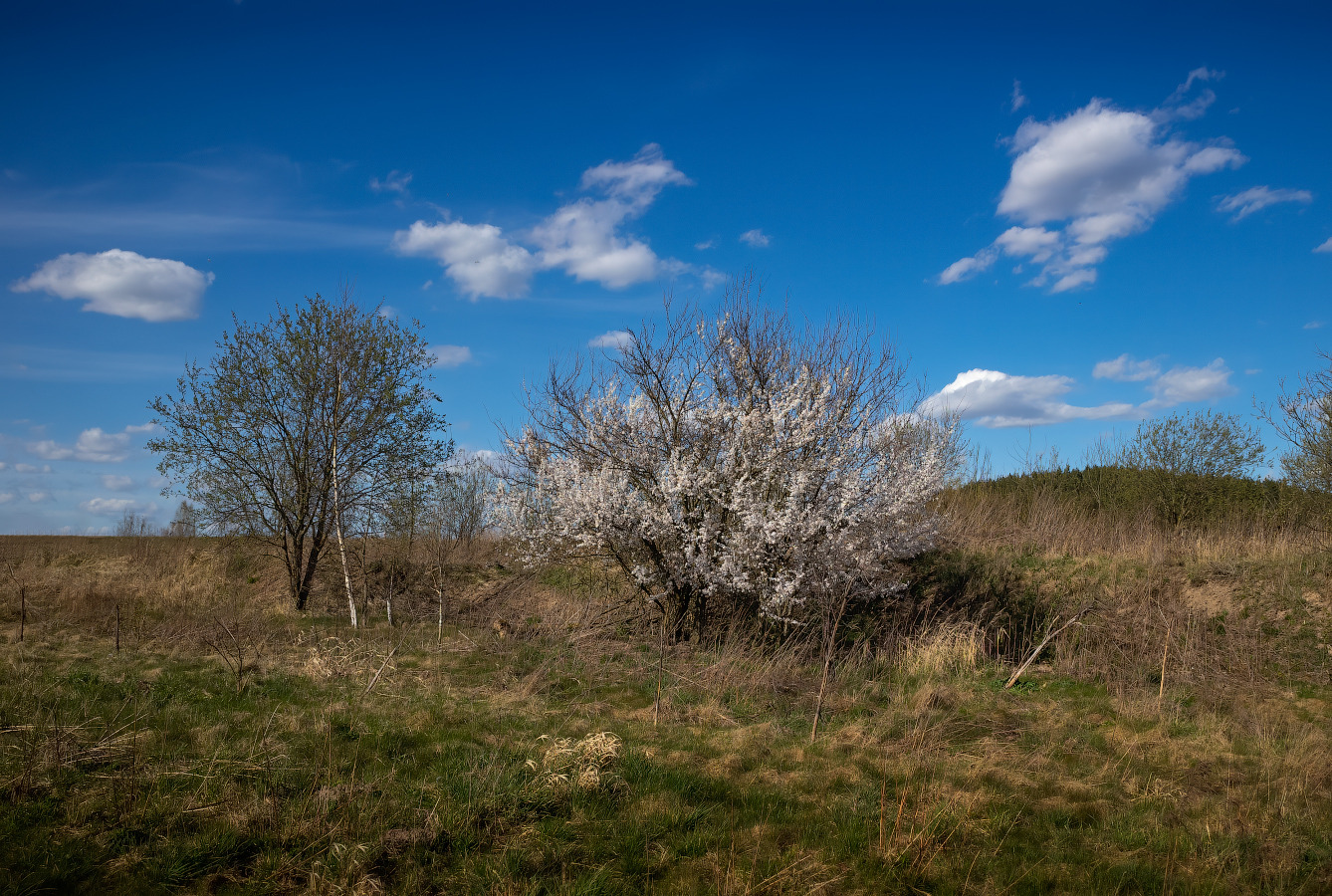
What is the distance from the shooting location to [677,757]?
5.69 meters

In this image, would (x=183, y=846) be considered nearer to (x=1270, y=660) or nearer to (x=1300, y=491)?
(x=1270, y=660)

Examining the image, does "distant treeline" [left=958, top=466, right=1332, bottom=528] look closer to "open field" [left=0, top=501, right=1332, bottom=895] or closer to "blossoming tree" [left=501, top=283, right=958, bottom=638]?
"open field" [left=0, top=501, right=1332, bottom=895]

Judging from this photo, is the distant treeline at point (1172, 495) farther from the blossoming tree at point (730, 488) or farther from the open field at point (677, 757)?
the blossoming tree at point (730, 488)

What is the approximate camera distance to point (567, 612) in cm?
1251

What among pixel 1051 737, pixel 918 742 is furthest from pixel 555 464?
pixel 1051 737

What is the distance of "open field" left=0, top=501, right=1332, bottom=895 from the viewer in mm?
3969

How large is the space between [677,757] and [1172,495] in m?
18.8

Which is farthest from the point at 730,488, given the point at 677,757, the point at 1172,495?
the point at 1172,495

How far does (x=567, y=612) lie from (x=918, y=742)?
24.3ft

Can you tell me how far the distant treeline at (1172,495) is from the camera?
15.3 m

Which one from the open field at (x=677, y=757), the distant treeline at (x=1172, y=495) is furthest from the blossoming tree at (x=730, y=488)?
the distant treeline at (x=1172, y=495)

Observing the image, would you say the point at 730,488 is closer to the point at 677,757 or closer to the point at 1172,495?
the point at 677,757

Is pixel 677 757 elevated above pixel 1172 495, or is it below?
below

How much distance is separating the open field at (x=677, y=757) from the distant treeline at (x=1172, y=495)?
3.77m
